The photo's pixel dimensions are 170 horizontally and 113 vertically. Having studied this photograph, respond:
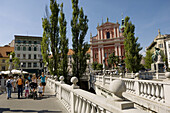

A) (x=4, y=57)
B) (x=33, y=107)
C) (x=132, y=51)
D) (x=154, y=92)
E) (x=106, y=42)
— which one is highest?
(x=106, y=42)

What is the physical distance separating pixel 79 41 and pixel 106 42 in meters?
32.0

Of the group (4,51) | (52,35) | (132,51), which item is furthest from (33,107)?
(4,51)

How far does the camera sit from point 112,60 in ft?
120

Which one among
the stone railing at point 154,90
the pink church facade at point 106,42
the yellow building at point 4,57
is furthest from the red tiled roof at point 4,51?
the stone railing at point 154,90

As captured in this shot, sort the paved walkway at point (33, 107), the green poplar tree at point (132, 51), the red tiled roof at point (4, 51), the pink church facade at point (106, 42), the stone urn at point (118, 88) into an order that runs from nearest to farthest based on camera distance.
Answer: the stone urn at point (118, 88), the paved walkway at point (33, 107), the green poplar tree at point (132, 51), the red tiled roof at point (4, 51), the pink church facade at point (106, 42)

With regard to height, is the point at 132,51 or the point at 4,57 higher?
the point at 4,57

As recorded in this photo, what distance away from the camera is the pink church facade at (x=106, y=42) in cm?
5016

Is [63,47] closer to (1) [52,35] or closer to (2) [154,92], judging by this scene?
(1) [52,35]

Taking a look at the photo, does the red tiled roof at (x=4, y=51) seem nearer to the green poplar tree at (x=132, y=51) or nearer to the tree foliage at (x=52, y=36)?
the tree foliage at (x=52, y=36)

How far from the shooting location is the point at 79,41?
20.3 m

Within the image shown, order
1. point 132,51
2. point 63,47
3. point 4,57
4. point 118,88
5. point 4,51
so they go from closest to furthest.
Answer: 1. point 118,88
2. point 63,47
3. point 132,51
4. point 4,57
5. point 4,51

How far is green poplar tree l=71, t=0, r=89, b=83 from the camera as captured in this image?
1941cm

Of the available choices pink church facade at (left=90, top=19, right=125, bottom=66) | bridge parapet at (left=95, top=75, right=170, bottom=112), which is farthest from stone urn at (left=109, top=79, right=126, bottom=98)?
pink church facade at (left=90, top=19, right=125, bottom=66)

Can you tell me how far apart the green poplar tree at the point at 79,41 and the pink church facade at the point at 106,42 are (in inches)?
1229
